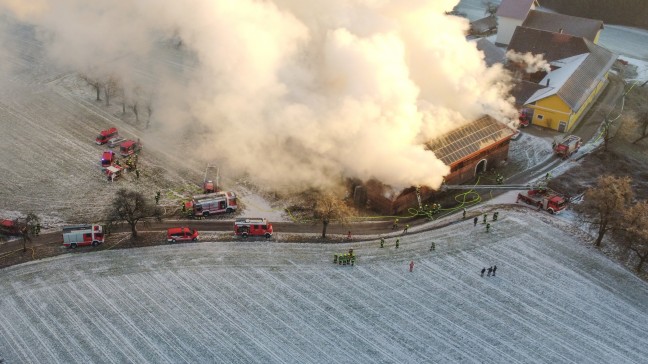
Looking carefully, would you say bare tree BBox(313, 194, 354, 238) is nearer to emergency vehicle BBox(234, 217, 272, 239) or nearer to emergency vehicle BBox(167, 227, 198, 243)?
emergency vehicle BBox(234, 217, 272, 239)

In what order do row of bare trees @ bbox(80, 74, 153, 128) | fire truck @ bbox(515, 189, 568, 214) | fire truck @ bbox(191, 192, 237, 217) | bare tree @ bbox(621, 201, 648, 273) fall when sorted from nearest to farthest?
bare tree @ bbox(621, 201, 648, 273) < fire truck @ bbox(191, 192, 237, 217) < fire truck @ bbox(515, 189, 568, 214) < row of bare trees @ bbox(80, 74, 153, 128)

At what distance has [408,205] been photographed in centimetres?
4434

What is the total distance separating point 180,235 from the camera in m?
38.9

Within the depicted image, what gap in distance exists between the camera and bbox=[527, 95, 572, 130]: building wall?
188ft

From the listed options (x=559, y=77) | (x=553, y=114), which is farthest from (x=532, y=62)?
(x=553, y=114)

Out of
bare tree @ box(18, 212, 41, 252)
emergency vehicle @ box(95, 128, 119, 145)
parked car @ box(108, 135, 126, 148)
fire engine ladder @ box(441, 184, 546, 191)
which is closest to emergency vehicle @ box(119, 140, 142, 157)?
parked car @ box(108, 135, 126, 148)

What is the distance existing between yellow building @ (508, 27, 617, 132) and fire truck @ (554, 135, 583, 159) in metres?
3.99

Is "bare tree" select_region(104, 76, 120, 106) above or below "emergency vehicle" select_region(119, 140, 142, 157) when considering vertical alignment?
above

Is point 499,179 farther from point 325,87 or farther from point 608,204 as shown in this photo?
point 325,87

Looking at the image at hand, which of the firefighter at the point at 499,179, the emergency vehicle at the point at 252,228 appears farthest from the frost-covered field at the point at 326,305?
the firefighter at the point at 499,179

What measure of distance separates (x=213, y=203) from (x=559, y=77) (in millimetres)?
38294

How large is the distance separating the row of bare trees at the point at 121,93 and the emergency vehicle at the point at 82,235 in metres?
20.5

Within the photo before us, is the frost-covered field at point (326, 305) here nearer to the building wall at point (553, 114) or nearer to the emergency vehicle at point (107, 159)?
the emergency vehicle at point (107, 159)

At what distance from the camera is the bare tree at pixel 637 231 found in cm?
3706
